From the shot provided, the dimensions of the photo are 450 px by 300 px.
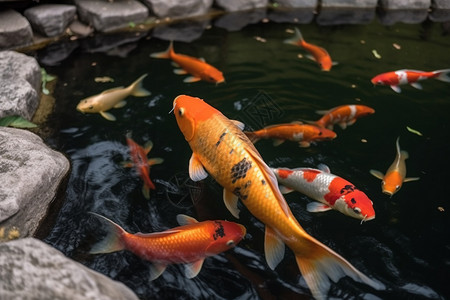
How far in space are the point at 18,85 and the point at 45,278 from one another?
3.16 metres

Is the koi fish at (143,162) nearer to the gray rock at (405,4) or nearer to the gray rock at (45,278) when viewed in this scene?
the gray rock at (45,278)

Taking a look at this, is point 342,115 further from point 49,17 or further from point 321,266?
point 49,17

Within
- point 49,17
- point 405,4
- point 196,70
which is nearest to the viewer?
point 196,70

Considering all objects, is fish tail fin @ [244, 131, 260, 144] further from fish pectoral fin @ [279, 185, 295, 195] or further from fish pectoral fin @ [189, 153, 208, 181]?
fish pectoral fin @ [189, 153, 208, 181]

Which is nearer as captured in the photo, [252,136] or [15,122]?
[252,136]

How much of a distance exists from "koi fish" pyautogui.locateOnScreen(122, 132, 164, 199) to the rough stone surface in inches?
47.9

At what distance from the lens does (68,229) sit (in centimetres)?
376

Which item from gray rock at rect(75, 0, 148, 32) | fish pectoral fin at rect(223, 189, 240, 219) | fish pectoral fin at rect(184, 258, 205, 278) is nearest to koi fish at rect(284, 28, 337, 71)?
gray rock at rect(75, 0, 148, 32)

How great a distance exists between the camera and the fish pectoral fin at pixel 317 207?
3721 mm

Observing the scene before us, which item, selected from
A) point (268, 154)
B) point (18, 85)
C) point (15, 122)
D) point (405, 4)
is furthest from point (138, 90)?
point (405, 4)

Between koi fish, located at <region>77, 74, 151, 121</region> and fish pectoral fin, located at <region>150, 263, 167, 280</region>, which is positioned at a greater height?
koi fish, located at <region>77, 74, 151, 121</region>

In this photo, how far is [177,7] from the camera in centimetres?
750

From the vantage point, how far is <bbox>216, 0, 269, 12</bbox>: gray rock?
25.9 feet

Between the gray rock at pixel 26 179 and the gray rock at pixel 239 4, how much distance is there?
4684mm
